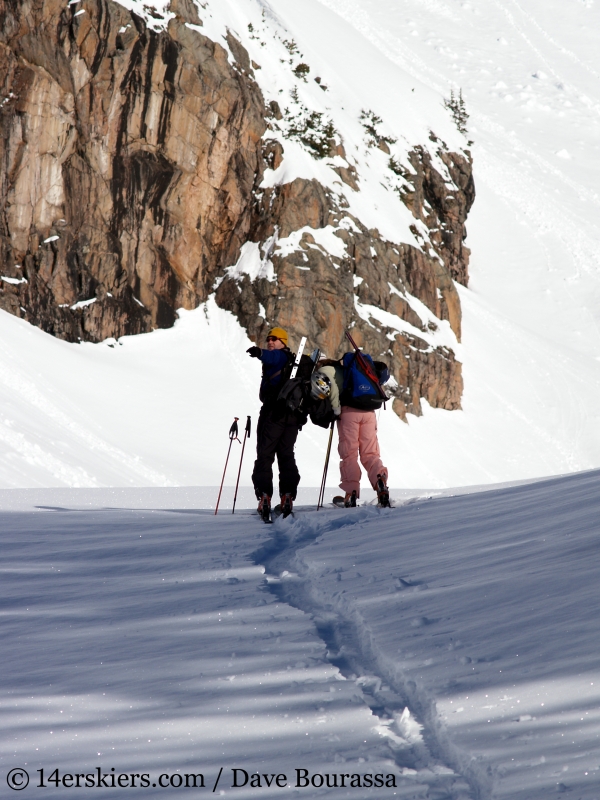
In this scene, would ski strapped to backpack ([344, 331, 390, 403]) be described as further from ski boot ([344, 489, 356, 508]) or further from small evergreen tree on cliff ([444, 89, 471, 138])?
small evergreen tree on cliff ([444, 89, 471, 138])

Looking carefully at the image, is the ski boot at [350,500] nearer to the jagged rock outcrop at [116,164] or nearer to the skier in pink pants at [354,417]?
the skier in pink pants at [354,417]

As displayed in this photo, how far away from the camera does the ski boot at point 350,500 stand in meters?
8.65

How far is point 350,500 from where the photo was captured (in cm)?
870

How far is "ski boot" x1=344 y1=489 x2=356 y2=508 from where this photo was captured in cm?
865

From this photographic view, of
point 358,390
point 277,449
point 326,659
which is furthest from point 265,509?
point 326,659

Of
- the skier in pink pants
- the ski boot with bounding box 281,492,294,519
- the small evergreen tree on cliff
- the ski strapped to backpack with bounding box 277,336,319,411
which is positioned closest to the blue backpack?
the skier in pink pants

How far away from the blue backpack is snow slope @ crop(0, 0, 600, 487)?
25.1 ft

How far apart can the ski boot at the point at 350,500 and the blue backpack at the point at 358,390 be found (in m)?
0.97

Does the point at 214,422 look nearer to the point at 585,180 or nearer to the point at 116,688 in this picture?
the point at 116,688

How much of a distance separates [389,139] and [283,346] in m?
32.2

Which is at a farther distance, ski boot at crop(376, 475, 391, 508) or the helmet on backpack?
the helmet on backpack

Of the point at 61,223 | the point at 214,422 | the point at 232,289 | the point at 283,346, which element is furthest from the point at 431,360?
the point at 283,346

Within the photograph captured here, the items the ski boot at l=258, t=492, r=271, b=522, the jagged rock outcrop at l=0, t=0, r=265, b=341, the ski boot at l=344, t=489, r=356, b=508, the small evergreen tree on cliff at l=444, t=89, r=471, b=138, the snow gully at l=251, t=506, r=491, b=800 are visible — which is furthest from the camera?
the small evergreen tree on cliff at l=444, t=89, r=471, b=138

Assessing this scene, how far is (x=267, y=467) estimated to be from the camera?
28.3 ft
